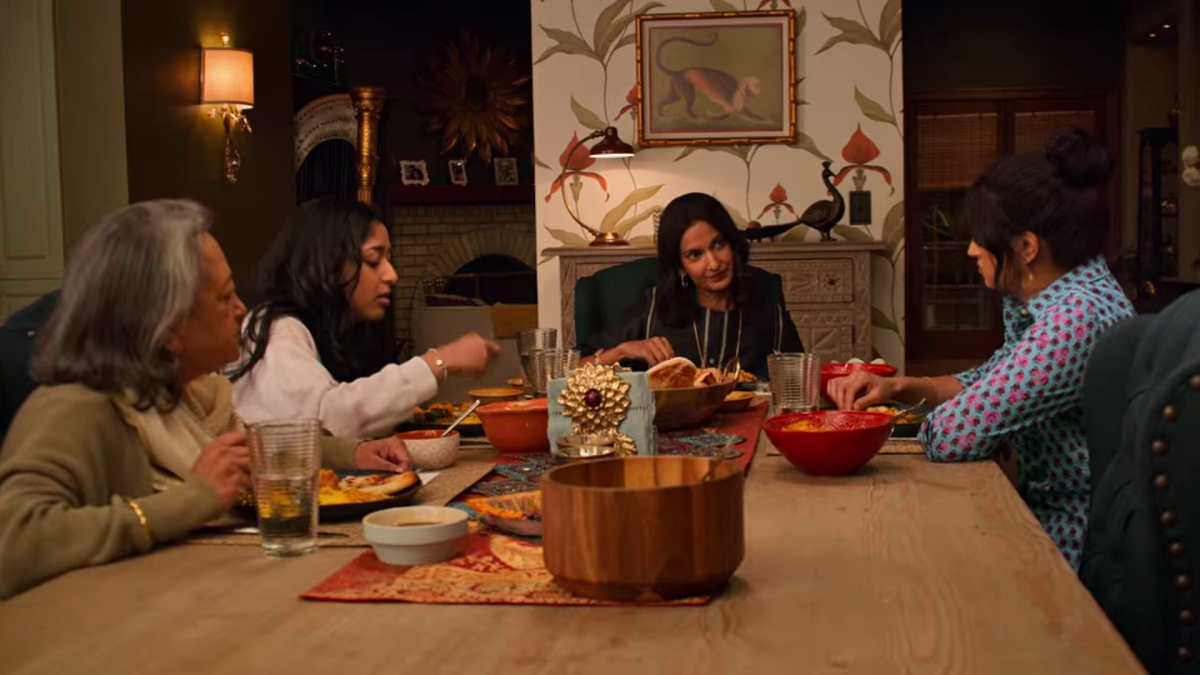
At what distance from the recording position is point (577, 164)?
5727 millimetres

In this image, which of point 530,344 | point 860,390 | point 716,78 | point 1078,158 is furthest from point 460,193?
point 1078,158

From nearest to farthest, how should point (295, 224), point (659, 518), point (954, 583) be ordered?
point (659, 518) → point (954, 583) → point (295, 224)

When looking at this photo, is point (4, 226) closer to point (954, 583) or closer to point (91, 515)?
point (91, 515)

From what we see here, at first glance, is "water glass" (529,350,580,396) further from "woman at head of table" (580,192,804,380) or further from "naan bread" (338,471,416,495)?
"woman at head of table" (580,192,804,380)

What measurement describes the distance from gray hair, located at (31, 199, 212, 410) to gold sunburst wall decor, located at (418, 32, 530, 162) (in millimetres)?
8322

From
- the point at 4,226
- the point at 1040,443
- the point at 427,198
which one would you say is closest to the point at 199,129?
the point at 4,226

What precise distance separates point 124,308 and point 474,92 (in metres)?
8.49

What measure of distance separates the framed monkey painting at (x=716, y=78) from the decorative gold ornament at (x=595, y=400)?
3.86 metres

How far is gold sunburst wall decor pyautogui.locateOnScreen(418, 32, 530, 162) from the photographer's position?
9727mm

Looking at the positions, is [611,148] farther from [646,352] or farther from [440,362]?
[440,362]

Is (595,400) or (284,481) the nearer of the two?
(284,481)

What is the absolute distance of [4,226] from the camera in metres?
5.91

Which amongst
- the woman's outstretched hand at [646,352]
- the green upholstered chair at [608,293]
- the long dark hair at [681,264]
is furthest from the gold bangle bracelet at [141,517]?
the green upholstered chair at [608,293]

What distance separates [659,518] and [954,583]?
0.31 metres
